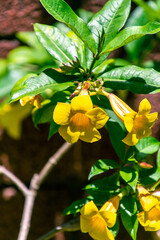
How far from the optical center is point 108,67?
1.10m

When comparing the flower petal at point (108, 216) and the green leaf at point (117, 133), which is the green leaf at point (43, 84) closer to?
the green leaf at point (117, 133)

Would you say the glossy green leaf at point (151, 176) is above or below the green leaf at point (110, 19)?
below

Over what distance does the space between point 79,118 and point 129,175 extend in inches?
11.2

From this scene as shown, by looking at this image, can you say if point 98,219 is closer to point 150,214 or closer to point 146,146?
point 150,214

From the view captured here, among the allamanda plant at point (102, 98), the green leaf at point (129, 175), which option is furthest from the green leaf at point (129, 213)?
the green leaf at point (129, 175)

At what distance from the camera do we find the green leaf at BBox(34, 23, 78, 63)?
109cm

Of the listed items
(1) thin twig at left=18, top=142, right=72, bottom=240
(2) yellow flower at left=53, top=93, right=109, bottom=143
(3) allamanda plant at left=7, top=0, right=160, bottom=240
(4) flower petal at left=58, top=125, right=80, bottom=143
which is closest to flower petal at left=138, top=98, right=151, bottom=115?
(3) allamanda plant at left=7, top=0, right=160, bottom=240

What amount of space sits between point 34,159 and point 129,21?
941 millimetres

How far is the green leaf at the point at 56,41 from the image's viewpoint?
42.9 inches

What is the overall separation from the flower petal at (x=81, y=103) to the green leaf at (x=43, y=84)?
0.12m

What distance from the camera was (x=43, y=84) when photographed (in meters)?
0.98

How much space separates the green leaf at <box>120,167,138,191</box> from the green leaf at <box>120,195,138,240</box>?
10cm

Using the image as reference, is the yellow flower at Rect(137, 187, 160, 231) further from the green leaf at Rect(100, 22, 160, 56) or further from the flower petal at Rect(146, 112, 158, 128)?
the green leaf at Rect(100, 22, 160, 56)

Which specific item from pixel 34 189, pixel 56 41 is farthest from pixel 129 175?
pixel 34 189
